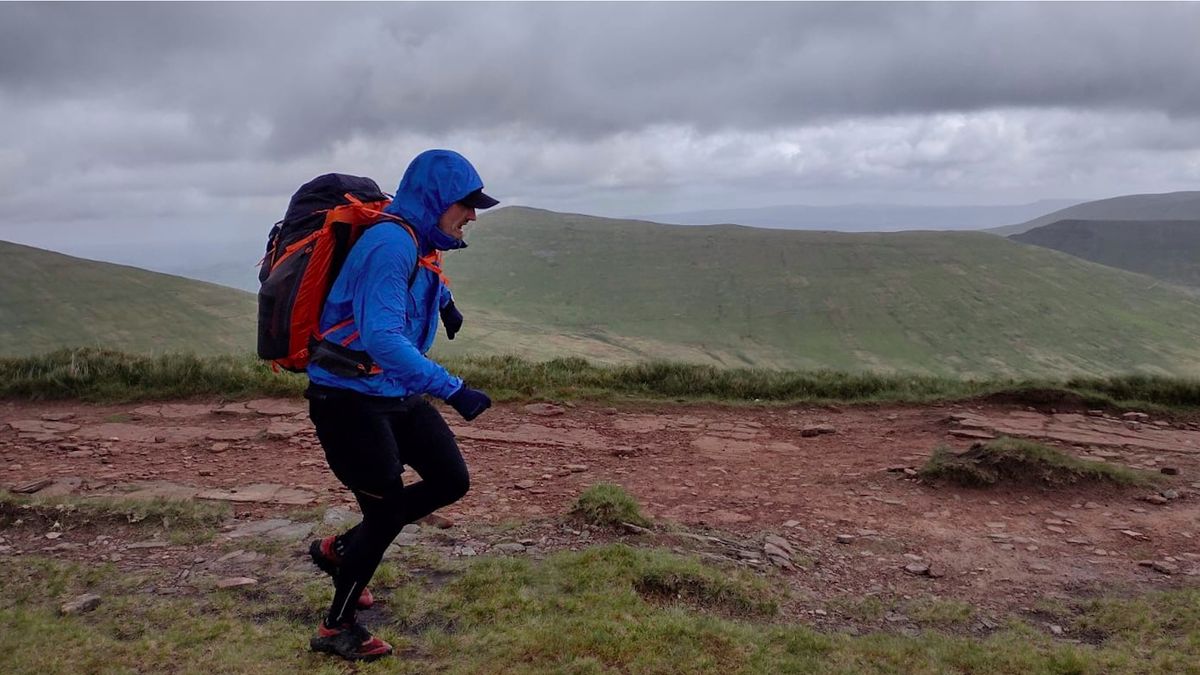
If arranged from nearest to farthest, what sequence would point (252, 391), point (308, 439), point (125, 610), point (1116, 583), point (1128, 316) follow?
point (125, 610) < point (1116, 583) < point (308, 439) < point (252, 391) < point (1128, 316)

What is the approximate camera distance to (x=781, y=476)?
7668mm

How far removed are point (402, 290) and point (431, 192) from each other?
511 mm

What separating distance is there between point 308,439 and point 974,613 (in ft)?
20.5

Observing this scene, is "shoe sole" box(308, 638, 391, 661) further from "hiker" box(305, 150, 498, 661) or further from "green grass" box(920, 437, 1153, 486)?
"green grass" box(920, 437, 1153, 486)

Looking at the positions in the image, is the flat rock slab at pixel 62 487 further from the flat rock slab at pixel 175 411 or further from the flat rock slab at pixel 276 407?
the flat rock slab at pixel 276 407

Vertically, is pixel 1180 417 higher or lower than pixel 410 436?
lower

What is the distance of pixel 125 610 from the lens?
187 inches

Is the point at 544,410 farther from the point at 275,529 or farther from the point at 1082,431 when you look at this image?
the point at 1082,431

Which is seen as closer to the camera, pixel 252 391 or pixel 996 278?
pixel 252 391

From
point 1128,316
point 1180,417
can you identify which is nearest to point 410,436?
point 1180,417

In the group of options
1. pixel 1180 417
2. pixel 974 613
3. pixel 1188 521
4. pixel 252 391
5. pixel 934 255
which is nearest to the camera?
pixel 974 613

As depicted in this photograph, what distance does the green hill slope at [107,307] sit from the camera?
53094mm

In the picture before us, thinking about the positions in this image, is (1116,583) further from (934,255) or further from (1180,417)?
(934,255)

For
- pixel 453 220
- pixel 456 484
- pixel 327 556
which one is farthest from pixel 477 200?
pixel 327 556
